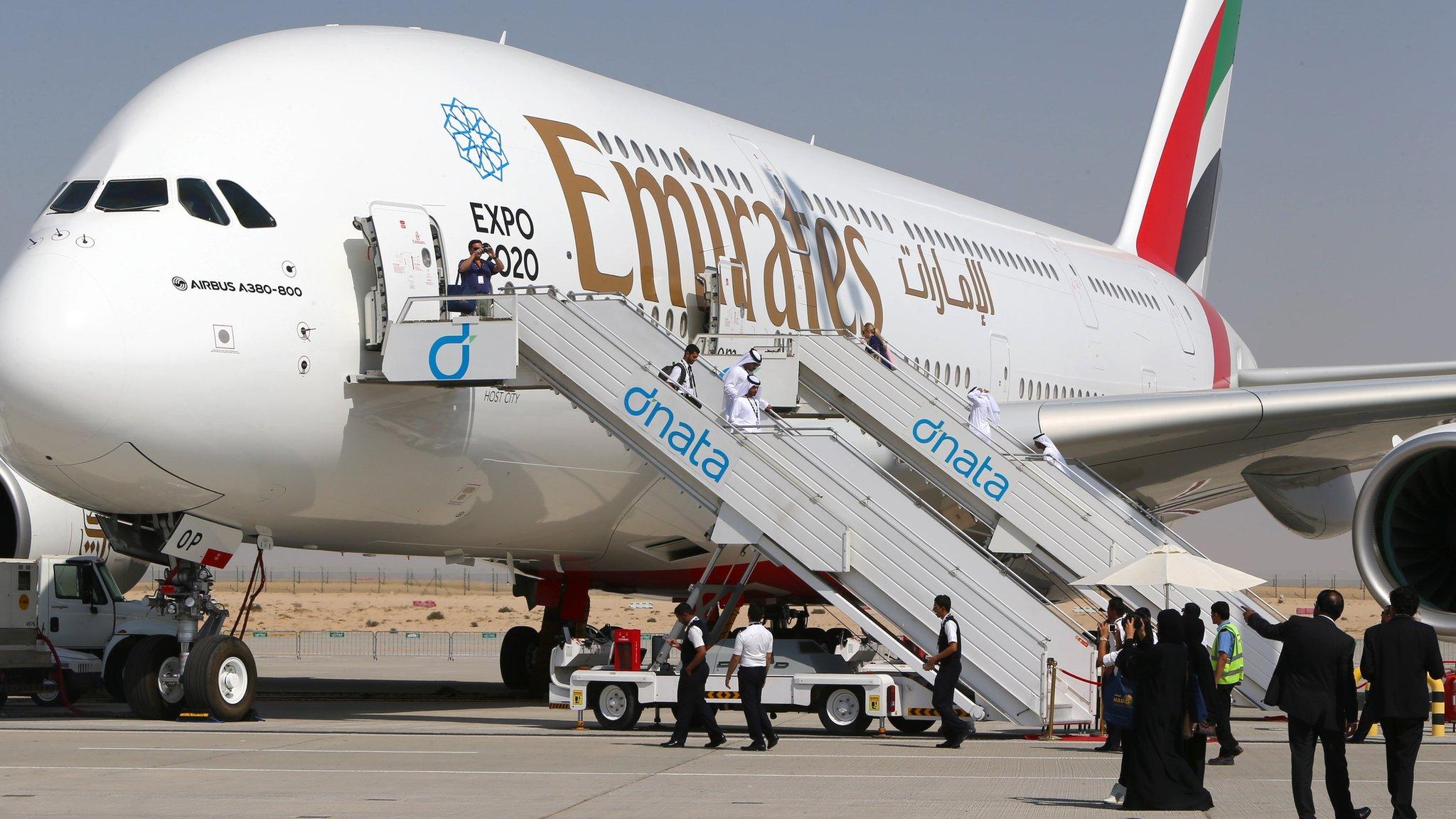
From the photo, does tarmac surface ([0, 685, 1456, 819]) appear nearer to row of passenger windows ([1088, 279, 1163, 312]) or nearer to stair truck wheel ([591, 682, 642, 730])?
stair truck wheel ([591, 682, 642, 730])

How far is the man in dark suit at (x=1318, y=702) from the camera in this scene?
317 inches

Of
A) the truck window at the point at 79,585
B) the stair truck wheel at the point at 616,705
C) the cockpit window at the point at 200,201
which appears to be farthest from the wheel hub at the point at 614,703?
the truck window at the point at 79,585

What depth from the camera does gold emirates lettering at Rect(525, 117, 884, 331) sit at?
13.1 m

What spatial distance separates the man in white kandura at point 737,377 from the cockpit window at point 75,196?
4.57 meters

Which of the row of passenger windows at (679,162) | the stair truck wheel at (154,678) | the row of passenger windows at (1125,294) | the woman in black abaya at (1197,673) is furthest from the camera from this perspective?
the row of passenger windows at (1125,294)

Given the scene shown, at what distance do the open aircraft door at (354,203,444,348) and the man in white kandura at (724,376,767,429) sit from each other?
2431 millimetres

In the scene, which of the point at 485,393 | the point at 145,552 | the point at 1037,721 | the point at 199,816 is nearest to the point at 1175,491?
the point at 1037,721

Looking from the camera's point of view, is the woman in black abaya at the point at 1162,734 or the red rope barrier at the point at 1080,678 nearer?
the woman in black abaya at the point at 1162,734

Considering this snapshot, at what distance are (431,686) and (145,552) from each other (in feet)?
27.6

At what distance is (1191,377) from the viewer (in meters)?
24.9

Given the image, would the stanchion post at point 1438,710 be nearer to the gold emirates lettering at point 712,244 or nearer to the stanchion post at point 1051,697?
the stanchion post at point 1051,697

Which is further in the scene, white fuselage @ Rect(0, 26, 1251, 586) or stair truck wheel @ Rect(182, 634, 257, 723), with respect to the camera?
stair truck wheel @ Rect(182, 634, 257, 723)

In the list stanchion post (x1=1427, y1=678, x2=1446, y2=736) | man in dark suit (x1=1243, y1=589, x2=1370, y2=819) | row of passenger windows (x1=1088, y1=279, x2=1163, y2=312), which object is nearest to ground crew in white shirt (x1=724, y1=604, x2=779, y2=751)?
man in dark suit (x1=1243, y1=589, x2=1370, y2=819)

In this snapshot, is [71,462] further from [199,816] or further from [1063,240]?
[1063,240]
